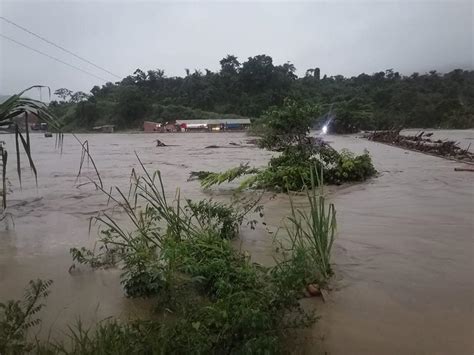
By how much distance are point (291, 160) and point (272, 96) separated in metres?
48.6

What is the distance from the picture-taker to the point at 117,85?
7412cm

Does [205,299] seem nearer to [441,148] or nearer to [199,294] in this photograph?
[199,294]

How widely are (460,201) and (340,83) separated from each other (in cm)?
5540

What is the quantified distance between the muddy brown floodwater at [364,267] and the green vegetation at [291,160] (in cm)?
54

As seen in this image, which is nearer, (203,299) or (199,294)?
(203,299)

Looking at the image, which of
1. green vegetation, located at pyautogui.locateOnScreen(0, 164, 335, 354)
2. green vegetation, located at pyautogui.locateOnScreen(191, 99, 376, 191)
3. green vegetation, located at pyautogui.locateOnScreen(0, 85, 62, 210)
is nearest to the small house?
green vegetation, located at pyautogui.locateOnScreen(191, 99, 376, 191)

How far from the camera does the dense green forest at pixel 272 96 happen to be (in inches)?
1827

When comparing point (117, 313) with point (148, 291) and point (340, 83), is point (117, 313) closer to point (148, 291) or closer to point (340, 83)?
point (148, 291)

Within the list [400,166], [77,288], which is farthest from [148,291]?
[400,166]

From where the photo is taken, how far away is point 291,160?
9.24 meters

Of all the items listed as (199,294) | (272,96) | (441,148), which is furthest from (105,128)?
(199,294)

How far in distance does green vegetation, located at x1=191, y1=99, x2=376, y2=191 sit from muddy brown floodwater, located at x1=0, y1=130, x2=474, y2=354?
0.54 meters

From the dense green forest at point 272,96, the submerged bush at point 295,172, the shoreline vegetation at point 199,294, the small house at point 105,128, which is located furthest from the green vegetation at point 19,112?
the small house at point 105,128

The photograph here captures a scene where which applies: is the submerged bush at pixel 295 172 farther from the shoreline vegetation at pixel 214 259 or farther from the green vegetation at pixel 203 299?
the green vegetation at pixel 203 299
